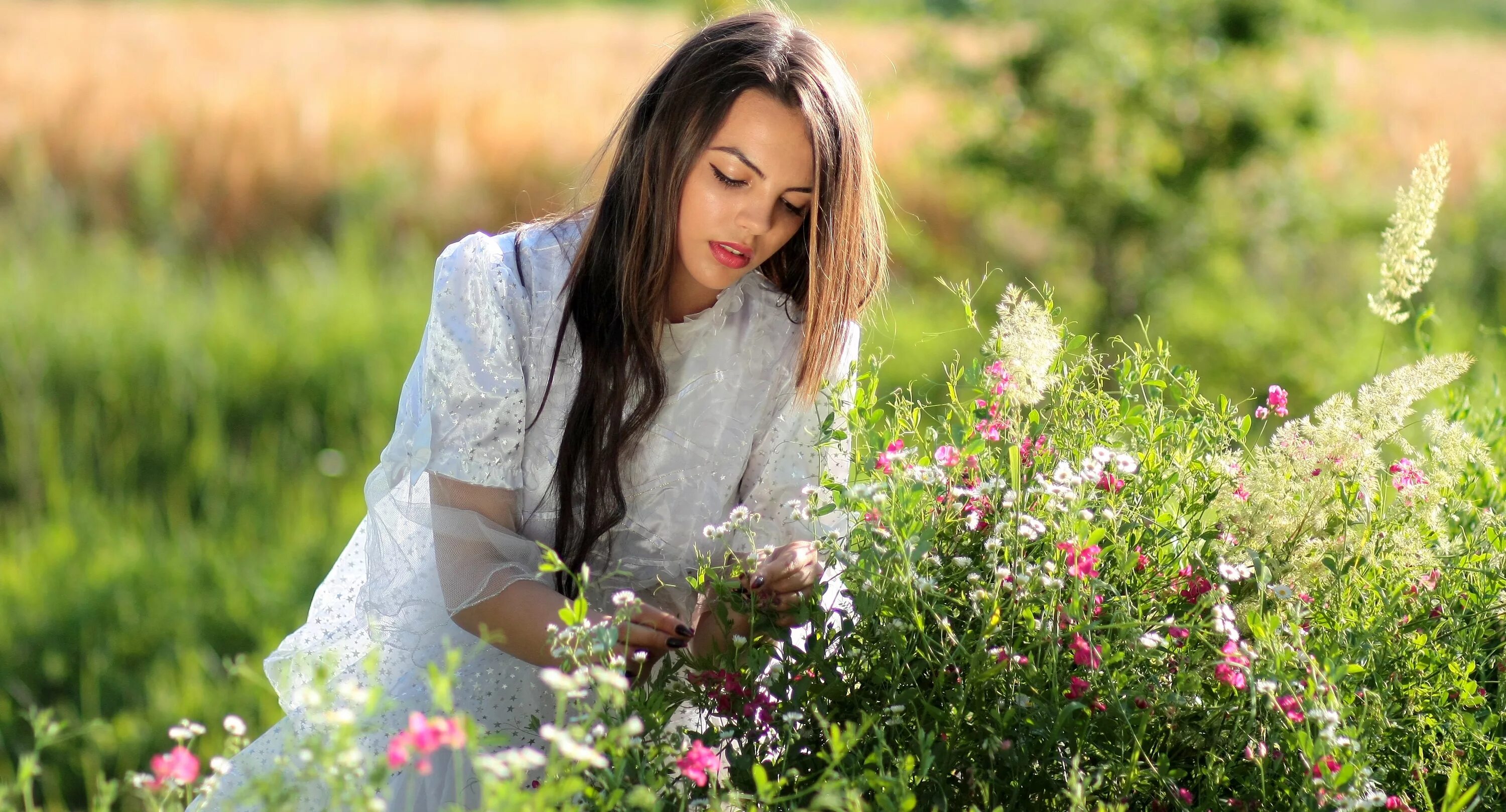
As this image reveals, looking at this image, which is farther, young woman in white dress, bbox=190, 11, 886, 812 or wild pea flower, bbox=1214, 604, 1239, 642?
young woman in white dress, bbox=190, 11, 886, 812

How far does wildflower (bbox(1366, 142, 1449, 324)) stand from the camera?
1668 mm

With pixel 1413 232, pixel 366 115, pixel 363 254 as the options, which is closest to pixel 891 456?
pixel 1413 232

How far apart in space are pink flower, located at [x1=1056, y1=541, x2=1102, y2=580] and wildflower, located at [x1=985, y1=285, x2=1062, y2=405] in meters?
0.17

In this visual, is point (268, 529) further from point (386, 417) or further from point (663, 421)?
point (663, 421)

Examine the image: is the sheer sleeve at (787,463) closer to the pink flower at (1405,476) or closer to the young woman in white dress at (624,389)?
the young woman in white dress at (624,389)

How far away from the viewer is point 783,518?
2199mm

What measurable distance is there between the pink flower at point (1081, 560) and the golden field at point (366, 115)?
3746 mm

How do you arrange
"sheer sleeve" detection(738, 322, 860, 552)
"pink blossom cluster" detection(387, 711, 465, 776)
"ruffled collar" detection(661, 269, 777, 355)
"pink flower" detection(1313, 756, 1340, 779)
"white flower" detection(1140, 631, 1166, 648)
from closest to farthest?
1. "pink blossom cluster" detection(387, 711, 465, 776)
2. "pink flower" detection(1313, 756, 1340, 779)
3. "white flower" detection(1140, 631, 1166, 648)
4. "sheer sleeve" detection(738, 322, 860, 552)
5. "ruffled collar" detection(661, 269, 777, 355)

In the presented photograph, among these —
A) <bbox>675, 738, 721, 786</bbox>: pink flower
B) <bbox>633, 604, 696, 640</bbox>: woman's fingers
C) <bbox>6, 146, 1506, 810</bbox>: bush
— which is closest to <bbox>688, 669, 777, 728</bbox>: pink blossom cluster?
<bbox>6, 146, 1506, 810</bbox>: bush

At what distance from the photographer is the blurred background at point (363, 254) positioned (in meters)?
4.06

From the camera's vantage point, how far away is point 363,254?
6914 mm

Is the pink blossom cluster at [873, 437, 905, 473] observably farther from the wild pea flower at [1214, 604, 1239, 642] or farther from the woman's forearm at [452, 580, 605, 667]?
the woman's forearm at [452, 580, 605, 667]

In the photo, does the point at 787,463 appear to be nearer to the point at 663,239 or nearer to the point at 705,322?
the point at 705,322

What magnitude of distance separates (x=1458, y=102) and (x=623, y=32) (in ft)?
29.3
